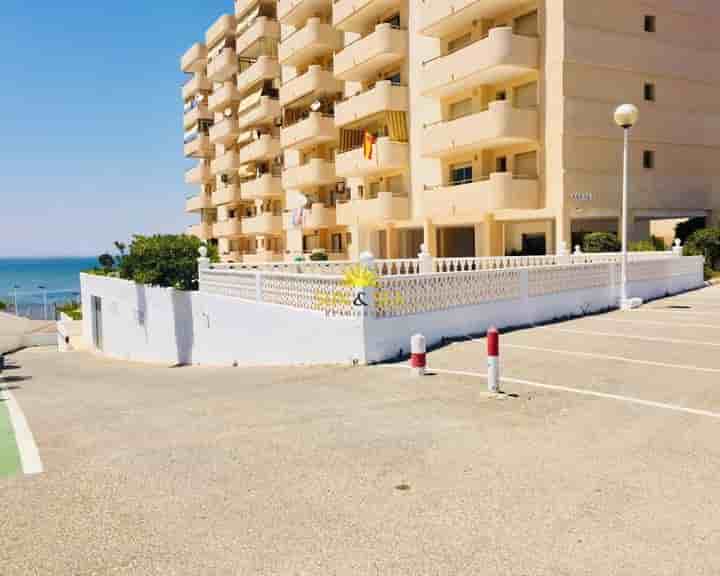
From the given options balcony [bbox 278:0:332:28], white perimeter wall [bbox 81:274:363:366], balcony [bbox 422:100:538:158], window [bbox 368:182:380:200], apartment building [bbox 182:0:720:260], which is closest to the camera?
white perimeter wall [bbox 81:274:363:366]

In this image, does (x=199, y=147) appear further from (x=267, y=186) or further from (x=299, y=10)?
(x=299, y=10)

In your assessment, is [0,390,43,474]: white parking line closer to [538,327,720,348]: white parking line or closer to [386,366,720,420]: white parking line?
[386,366,720,420]: white parking line

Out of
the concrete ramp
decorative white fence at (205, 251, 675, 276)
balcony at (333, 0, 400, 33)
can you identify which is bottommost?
the concrete ramp

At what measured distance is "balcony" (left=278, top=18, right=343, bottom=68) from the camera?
38719 millimetres

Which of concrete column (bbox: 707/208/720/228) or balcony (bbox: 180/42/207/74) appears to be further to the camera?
balcony (bbox: 180/42/207/74)

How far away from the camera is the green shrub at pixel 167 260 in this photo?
68.3 ft

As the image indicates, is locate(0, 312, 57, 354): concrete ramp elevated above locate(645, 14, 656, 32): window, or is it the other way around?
locate(645, 14, 656, 32): window

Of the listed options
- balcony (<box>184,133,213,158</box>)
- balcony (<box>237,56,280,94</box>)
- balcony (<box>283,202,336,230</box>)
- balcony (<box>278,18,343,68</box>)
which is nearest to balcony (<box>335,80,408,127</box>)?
balcony (<box>278,18,343,68</box>)

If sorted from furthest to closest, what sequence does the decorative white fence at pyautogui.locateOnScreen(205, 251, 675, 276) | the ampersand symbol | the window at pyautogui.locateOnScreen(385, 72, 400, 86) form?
the window at pyautogui.locateOnScreen(385, 72, 400, 86) → the decorative white fence at pyautogui.locateOnScreen(205, 251, 675, 276) → the ampersand symbol

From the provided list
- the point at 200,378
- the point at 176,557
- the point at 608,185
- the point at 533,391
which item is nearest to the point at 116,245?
the point at 200,378

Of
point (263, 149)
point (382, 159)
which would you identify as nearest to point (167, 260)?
point (382, 159)

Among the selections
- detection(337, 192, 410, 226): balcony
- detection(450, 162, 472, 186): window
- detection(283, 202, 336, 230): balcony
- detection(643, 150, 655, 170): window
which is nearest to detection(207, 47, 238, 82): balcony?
detection(283, 202, 336, 230): balcony

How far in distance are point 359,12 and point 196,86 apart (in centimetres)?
3225

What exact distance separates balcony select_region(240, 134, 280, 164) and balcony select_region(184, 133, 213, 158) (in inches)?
498
